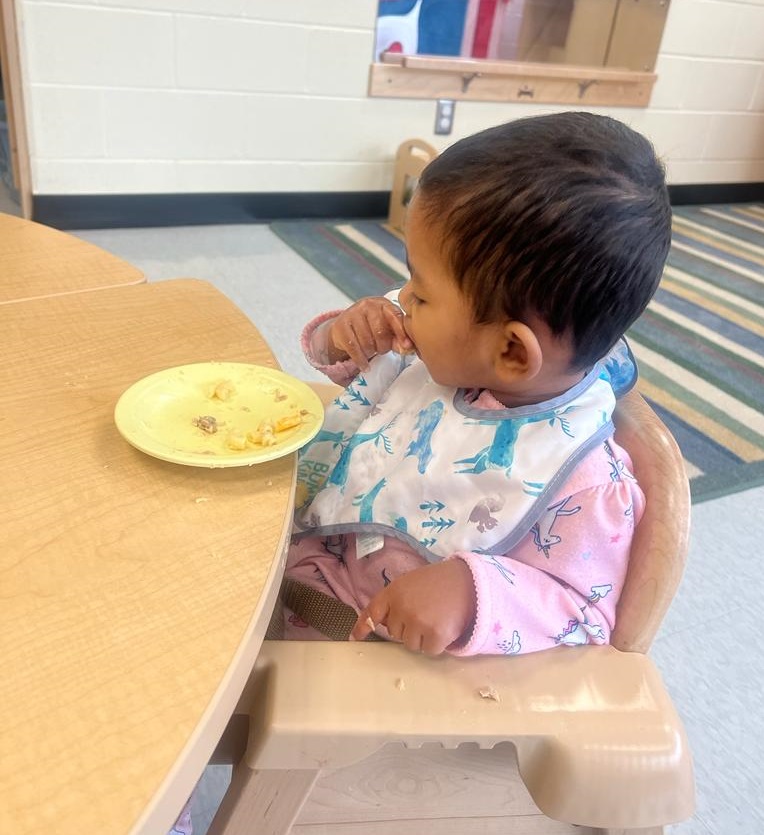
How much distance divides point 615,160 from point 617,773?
0.44 metres

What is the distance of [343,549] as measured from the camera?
82 centimetres

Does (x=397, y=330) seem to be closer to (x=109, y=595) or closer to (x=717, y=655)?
(x=109, y=595)

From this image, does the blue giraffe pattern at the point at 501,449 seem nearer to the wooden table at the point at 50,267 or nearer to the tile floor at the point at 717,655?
the wooden table at the point at 50,267

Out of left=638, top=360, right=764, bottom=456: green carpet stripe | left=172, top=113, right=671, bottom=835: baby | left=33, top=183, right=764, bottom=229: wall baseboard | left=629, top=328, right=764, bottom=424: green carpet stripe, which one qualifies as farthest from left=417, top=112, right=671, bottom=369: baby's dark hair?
left=33, top=183, right=764, bottom=229: wall baseboard

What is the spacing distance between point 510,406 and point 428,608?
23 centimetres

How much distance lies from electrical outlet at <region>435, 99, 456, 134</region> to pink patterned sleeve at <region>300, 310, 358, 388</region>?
97.5 inches

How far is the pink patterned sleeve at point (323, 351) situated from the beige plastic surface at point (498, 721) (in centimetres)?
40

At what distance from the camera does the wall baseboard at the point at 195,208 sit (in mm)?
2684

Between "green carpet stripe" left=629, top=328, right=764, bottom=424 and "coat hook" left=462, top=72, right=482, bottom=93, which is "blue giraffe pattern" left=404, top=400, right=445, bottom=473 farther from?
"coat hook" left=462, top=72, right=482, bottom=93

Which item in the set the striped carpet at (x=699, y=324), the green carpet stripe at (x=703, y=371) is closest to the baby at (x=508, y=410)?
the striped carpet at (x=699, y=324)

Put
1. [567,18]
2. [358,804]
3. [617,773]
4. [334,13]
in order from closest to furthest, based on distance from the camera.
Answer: [617,773] < [358,804] < [334,13] < [567,18]

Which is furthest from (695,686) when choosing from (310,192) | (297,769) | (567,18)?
(567,18)

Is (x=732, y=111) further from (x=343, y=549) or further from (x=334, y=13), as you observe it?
(x=343, y=549)

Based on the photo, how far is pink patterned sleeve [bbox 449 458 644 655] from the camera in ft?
1.96
